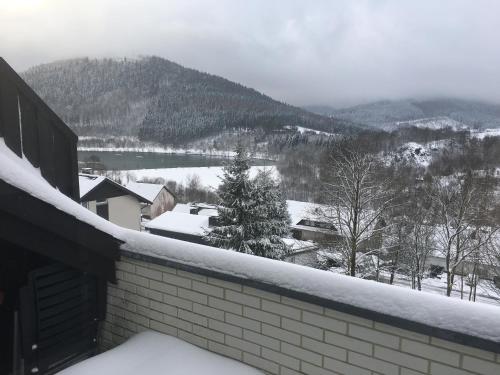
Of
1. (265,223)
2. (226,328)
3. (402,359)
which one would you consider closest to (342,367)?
(402,359)

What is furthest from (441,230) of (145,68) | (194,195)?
(145,68)

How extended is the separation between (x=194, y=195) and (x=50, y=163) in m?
52.4

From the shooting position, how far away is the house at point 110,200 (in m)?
17.2

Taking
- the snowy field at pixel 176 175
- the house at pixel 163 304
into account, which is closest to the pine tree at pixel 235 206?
the house at pixel 163 304

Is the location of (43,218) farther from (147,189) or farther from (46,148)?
(147,189)

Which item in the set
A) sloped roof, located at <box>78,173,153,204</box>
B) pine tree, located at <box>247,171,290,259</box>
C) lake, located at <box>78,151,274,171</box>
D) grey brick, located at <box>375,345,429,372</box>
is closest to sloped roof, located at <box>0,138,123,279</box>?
grey brick, located at <box>375,345,429,372</box>

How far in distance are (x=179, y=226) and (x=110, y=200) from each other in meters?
10.4

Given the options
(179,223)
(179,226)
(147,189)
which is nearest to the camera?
(179,226)

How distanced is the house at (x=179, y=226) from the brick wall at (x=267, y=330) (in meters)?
24.5

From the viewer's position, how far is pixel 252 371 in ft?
9.20

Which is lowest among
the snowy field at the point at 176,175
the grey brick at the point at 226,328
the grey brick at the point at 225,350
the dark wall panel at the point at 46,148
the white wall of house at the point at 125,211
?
the snowy field at the point at 176,175

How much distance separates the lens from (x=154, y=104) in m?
123

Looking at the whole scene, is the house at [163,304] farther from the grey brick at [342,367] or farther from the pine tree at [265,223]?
the pine tree at [265,223]

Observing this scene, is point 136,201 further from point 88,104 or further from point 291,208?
point 88,104
